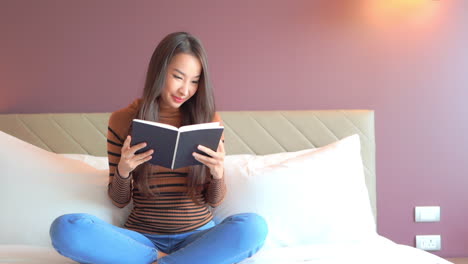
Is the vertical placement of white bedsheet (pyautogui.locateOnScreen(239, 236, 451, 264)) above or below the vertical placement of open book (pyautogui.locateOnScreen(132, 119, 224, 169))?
below

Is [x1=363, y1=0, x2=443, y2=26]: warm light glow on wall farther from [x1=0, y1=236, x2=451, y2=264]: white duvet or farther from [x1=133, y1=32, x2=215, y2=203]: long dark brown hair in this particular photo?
[x1=0, y1=236, x2=451, y2=264]: white duvet

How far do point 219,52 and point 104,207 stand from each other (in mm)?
997

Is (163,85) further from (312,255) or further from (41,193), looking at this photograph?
(312,255)

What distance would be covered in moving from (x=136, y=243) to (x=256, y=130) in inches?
41.5

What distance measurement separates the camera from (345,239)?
79.2 inches

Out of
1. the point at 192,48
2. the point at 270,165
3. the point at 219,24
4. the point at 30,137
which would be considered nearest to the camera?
the point at 192,48

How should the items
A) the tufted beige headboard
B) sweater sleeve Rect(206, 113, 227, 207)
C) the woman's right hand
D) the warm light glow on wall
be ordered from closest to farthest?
the woman's right hand
sweater sleeve Rect(206, 113, 227, 207)
the tufted beige headboard
the warm light glow on wall

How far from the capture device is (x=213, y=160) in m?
1.75

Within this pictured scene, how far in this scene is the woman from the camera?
5.52ft

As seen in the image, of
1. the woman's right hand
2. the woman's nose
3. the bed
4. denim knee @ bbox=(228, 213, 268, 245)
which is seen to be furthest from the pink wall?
denim knee @ bbox=(228, 213, 268, 245)

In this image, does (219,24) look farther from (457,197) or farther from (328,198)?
(457,197)

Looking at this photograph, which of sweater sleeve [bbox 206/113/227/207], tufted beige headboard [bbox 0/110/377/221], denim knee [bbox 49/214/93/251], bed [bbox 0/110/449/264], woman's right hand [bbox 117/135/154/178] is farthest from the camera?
tufted beige headboard [bbox 0/110/377/221]

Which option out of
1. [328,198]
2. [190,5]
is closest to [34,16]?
[190,5]

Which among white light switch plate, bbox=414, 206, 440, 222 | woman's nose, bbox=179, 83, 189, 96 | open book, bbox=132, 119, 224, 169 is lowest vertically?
white light switch plate, bbox=414, 206, 440, 222
